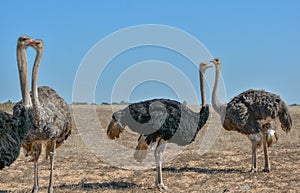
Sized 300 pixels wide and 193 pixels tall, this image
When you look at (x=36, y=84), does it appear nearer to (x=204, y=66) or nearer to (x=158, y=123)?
(x=158, y=123)

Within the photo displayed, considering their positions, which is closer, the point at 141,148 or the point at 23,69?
the point at 23,69

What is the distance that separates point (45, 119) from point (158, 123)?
1.61 metres

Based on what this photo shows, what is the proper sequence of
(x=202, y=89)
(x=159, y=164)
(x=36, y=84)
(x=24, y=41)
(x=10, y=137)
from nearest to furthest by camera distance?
1. (x=10, y=137)
2. (x=24, y=41)
3. (x=36, y=84)
4. (x=159, y=164)
5. (x=202, y=89)

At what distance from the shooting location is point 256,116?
8.41 meters

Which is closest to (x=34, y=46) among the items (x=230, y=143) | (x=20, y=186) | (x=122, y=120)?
(x=122, y=120)

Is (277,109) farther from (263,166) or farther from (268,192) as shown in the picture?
(268,192)

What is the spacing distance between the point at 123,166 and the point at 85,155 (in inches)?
68.3

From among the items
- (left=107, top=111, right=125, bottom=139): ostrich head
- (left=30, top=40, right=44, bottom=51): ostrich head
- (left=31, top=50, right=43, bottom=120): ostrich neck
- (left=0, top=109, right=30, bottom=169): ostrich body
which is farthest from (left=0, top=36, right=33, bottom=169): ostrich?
(left=107, top=111, right=125, bottom=139): ostrich head

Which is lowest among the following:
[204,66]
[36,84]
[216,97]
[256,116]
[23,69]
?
[256,116]

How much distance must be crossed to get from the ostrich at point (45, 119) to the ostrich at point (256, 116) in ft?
9.72

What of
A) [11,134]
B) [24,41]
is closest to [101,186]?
[24,41]

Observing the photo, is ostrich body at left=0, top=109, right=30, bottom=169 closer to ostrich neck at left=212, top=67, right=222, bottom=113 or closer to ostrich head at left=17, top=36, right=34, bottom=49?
ostrich head at left=17, top=36, right=34, bottom=49

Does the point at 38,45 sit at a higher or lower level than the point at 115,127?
higher

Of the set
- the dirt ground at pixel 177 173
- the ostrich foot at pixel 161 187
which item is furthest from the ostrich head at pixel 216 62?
the ostrich foot at pixel 161 187
